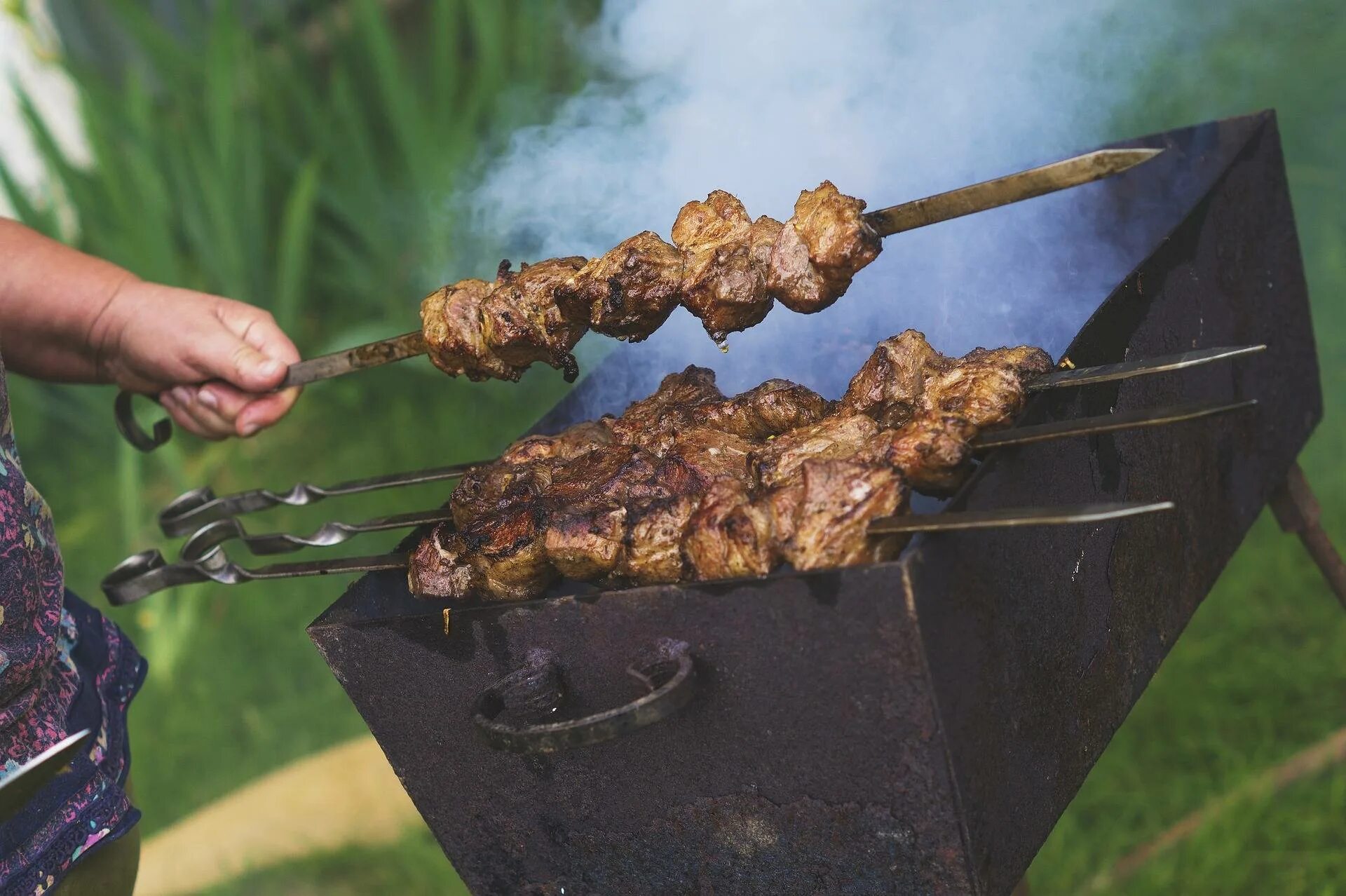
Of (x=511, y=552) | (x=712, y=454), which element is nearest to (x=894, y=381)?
(x=712, y=454)

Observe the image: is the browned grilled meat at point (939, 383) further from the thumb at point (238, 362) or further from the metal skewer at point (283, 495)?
the thumb at point (238, 362)

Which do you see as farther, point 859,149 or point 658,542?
point 859,149

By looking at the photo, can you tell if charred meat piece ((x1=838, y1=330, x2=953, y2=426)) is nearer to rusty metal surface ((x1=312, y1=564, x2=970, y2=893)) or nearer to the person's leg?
rusty metal surface ((x1=312, y1=564, x2=970, y2=893))

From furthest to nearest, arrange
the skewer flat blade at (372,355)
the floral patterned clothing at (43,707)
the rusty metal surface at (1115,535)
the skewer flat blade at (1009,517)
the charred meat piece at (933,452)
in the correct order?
1. the skewer flat blade at (372,355)
2. the floral patterned clothing at (43,707)
3. the charred meat piece at (933,452)
4. the rusty metal surface at (1115,535)
5. the skewer flat blade at (1009,517)

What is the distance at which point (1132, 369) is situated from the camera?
1.56m

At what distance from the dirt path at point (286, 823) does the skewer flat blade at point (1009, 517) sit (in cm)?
268

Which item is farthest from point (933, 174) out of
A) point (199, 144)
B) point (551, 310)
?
point (199, 144)

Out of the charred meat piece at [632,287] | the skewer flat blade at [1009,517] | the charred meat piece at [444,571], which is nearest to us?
the skewer flat blade at [1009,517]

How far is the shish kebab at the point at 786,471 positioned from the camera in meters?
1.47

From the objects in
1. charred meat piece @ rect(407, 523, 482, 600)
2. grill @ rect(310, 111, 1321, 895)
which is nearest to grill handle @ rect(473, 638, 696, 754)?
grill @ rect(310, 111, 1321, 895)

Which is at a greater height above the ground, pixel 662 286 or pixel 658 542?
pixel 662 286

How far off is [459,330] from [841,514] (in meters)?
0.87

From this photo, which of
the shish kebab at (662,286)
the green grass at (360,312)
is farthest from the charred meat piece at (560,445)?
the green grass at (360,312)

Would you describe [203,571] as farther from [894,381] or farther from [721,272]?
[894,381]
